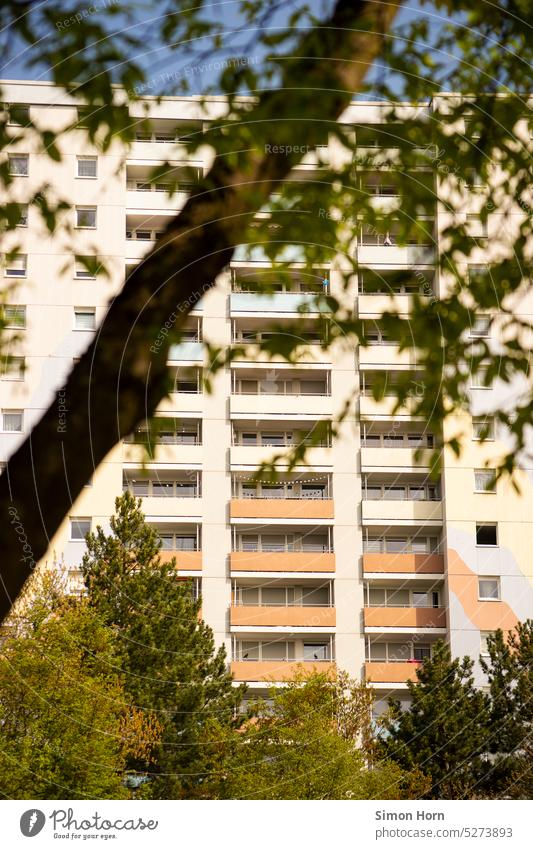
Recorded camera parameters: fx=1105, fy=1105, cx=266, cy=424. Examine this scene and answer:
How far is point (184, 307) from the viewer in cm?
245

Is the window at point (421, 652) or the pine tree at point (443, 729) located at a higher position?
the window at point (421, 652)

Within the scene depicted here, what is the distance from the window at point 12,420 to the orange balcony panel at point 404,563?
14.8 feet

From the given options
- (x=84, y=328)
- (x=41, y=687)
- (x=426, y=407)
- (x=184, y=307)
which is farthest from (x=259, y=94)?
(x=41, y=687)

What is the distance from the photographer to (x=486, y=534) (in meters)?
15.7

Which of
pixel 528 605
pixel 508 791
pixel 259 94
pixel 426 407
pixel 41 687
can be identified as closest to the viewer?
pixel 259 94

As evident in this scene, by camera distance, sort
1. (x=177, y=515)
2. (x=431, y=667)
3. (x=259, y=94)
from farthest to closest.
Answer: (x=431, y=667)
(x=177, y=515)
(x=259, y=94)

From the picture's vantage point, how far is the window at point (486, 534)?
14550 mm

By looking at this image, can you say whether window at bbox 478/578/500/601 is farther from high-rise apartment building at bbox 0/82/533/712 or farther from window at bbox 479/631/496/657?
window at bbox 479/631/496/657

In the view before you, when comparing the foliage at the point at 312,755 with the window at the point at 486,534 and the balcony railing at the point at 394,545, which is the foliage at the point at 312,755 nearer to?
the balcony railing at the point at 394,545

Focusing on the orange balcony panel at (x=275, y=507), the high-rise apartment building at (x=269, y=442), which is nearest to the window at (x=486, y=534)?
the high-rise apartment building at (x=269, y=442)

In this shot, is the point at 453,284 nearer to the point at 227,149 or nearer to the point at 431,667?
the point at 227,149

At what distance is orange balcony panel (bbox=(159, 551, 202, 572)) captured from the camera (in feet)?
59.7

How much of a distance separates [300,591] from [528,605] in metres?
10.1
